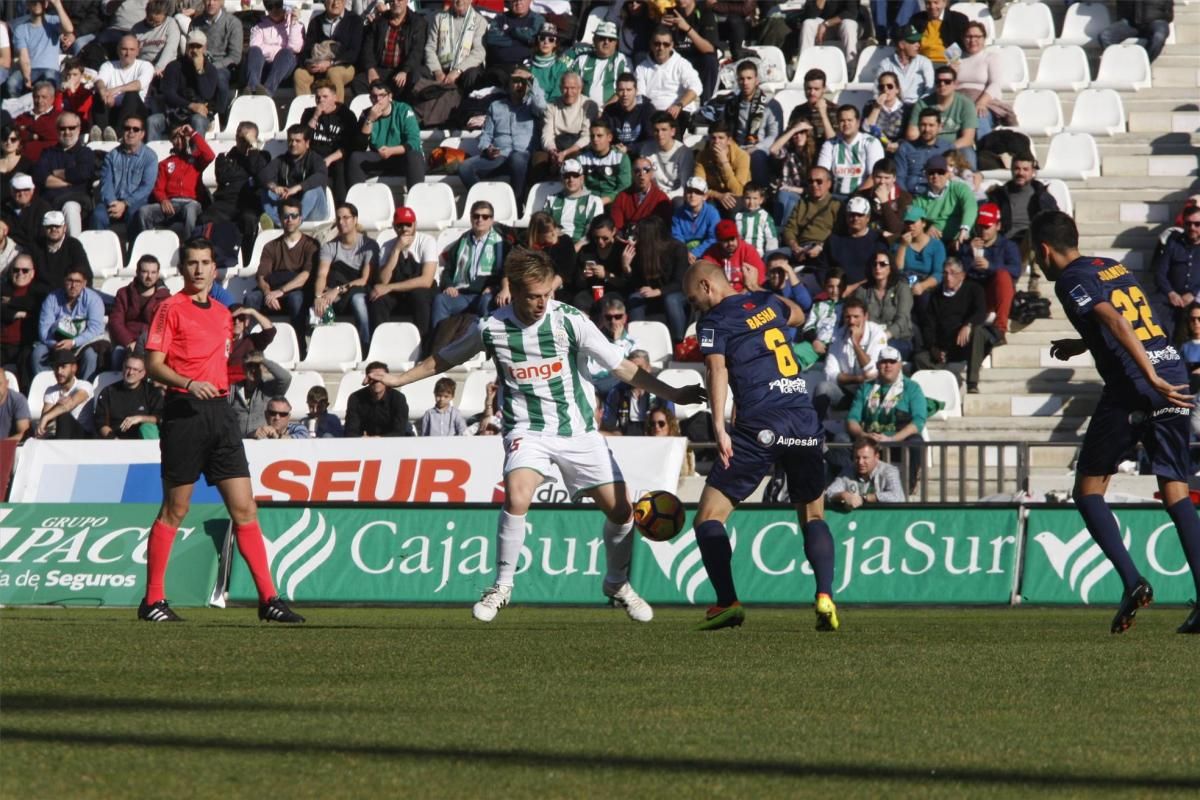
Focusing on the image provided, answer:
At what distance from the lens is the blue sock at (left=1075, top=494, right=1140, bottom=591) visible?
10258mm

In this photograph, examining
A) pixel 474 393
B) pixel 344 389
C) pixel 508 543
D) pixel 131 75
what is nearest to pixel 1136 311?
pixel 508 543

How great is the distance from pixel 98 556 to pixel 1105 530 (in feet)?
29.5

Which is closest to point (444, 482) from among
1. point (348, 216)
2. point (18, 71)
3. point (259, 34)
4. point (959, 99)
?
point (348, 216)

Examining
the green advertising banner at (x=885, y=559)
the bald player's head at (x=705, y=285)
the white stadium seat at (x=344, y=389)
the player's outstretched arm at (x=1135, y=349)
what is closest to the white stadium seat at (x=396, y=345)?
the white stadium seat at (x=344, y=389)

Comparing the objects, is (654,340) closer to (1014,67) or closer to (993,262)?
(993,262)

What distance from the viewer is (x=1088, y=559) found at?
50.5 feet

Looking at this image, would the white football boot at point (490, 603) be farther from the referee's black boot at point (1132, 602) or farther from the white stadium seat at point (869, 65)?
the white stadium seat at point (869, 65)

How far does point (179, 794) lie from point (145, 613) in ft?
25.1

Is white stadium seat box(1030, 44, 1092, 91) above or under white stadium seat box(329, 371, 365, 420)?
above

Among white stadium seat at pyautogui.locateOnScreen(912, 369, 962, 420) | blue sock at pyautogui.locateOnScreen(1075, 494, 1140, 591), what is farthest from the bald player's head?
white stadium seat at pyautogui.locateOnScreen(912, 369, 962, 420)

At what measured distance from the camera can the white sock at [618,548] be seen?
1134 cm

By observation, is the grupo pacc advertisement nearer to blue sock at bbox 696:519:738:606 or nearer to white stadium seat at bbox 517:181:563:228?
white stadium seat at bbox 517:181:563:228

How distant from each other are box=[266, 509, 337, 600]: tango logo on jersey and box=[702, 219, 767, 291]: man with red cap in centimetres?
503

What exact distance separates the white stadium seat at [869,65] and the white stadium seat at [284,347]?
7.39 meters
